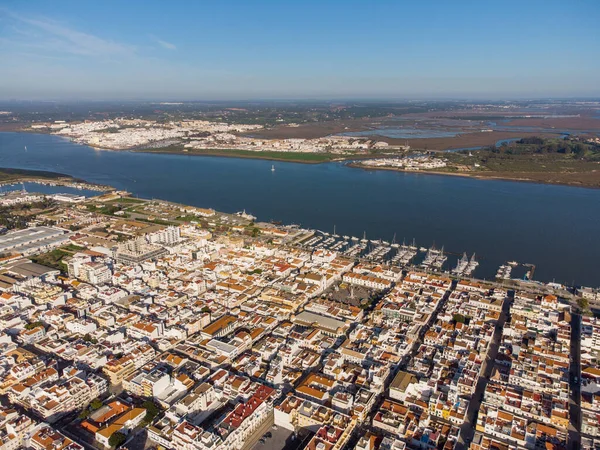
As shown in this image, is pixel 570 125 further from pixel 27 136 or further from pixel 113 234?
pixel 27 136

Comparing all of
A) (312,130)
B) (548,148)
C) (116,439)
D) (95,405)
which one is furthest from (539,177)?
(312,130)

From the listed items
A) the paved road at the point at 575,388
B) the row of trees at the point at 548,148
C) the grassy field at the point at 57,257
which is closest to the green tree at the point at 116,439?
the paved road at the point at 575,388

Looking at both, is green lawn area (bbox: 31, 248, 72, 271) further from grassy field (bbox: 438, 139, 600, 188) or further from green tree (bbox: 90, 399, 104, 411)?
grassy field (bbox: 438, 139, 600, 188)

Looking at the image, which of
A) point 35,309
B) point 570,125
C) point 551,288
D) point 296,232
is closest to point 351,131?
point 570,125

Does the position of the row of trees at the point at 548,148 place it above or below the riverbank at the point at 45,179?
above

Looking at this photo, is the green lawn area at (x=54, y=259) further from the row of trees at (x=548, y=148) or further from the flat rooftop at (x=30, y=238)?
the row of trees at (x=548, y=148)
